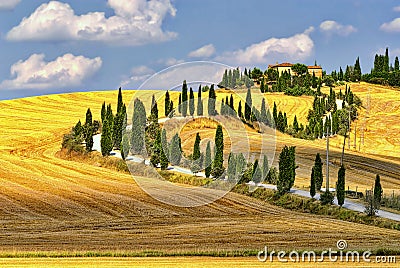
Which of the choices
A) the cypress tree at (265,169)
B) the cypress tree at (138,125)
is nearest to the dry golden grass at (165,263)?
the cypress tree at (265,169)

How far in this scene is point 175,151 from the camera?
58031 mm

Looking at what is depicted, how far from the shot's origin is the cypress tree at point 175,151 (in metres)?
51.6

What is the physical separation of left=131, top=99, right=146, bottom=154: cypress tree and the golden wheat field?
7.00ft

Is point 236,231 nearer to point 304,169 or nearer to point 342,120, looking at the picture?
point 304,169

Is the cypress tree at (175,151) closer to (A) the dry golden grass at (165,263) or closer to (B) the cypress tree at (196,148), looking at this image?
(B) the cypress tree at (196,148)

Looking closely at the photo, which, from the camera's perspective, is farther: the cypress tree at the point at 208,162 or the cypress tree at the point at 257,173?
the cypress tree at the point at 208,162

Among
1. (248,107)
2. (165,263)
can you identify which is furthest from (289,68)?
(165,263)

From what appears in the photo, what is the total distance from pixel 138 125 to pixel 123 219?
43.8ft

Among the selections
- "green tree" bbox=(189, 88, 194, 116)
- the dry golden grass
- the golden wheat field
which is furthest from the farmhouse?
the dry golden grass

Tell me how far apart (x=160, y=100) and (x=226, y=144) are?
336 inches

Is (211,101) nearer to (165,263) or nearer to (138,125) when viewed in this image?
(138,125)

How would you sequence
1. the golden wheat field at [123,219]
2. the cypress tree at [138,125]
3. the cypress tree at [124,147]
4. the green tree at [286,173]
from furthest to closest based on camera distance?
the cypress tree at [124,147]
the cypress tree at [138,125]
the green tree at [286,173]
the golden wheat field at [123,219]

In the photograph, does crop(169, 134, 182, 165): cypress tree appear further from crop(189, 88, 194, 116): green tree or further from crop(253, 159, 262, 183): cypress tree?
crop(253, 159, 262, 183): cypress tree

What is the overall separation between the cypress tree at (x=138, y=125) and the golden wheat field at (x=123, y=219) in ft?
7.00
